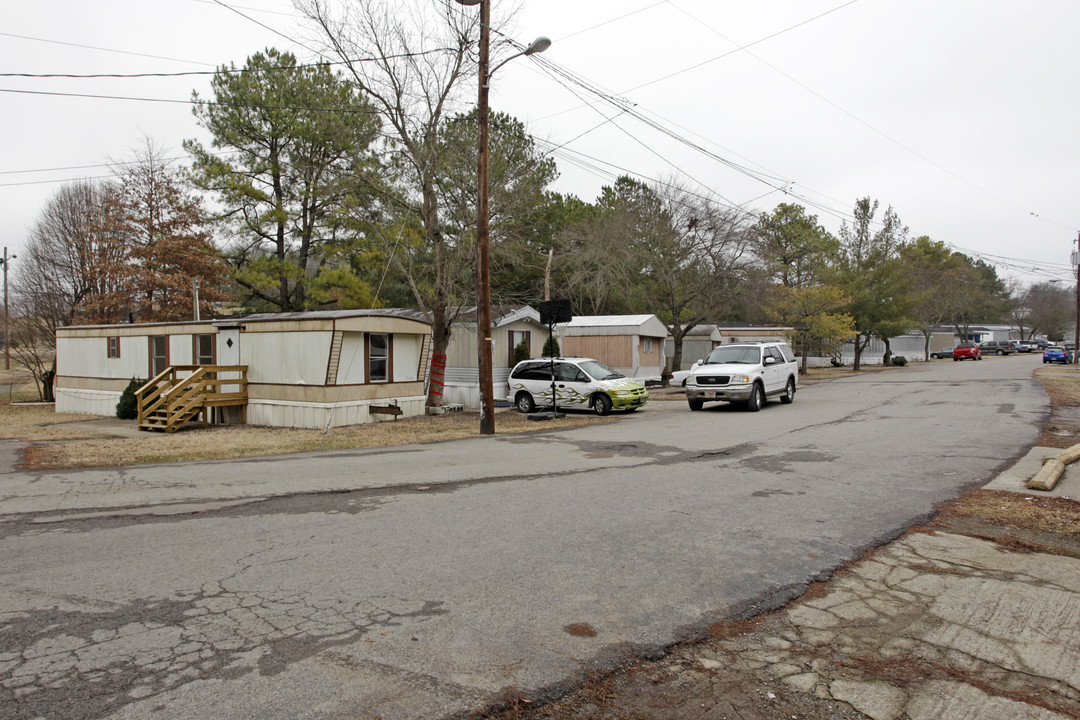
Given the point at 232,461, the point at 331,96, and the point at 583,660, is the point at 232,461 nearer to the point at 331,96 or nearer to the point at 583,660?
the point at 583,660

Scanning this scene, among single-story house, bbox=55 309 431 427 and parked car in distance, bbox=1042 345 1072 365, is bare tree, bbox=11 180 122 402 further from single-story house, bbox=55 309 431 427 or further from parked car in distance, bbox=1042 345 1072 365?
parked car in distance, bbox=1042 345 1072 365

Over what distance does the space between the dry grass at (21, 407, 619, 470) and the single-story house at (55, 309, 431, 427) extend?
77 centimetres

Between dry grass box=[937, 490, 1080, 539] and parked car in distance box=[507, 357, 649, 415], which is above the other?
parked car in distance box=[507, 357, 649, 415]

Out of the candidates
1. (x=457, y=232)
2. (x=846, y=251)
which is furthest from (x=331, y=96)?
(x=846, y=251)

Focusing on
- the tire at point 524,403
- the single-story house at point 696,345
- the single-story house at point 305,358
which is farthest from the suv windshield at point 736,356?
the single-story house at point 696,345

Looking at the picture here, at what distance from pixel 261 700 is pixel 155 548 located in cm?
329

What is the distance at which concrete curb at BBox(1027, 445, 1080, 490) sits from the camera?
25.7 feet

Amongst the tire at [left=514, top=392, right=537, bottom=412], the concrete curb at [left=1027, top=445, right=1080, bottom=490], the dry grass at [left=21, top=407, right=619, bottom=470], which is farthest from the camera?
the tire at [left=514, top=392, right=537, bottom=412]

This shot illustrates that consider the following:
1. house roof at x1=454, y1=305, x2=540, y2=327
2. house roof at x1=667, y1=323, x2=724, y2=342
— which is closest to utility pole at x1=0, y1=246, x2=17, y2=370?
house roof at x1=454, y1=305, x2=540, y2=327

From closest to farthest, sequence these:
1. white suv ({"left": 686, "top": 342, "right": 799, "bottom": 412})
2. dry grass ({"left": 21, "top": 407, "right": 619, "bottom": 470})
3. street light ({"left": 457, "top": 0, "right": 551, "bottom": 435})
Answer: dry grass ({"left": 21, "top": 407, "right": 619, "bottom": 470})
street light ({"left": 457, "top": 0, "right": 551, "bottom": 435})
white suv ({"left": 686, "top": 342, "right": 799, "bottom": 412})

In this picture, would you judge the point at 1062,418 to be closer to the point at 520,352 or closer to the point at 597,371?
the point at 597,371

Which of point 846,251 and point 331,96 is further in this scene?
point 846,251

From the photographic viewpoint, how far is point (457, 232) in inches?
802

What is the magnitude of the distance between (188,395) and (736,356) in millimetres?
15383
